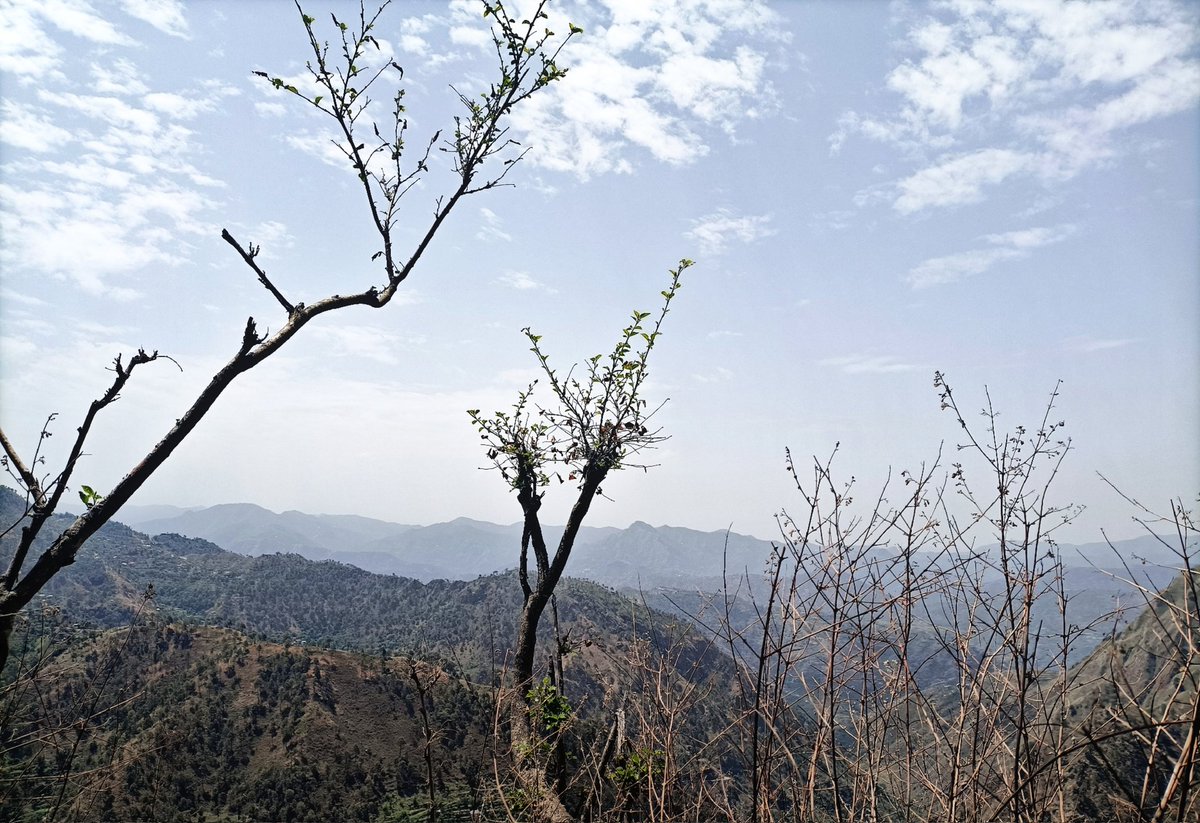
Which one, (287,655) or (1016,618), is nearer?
(1016,618)

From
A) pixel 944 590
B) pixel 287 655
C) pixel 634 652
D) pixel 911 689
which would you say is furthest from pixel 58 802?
pixel 287 655

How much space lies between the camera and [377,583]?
15975cm

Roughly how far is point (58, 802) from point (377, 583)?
Answer: 552 ft

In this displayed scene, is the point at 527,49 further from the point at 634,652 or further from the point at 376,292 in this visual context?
the point at 634,652

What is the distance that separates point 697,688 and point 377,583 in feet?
560

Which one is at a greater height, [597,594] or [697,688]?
[697,688]

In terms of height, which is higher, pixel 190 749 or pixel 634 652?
pixel 634 652

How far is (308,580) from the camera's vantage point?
154 meters

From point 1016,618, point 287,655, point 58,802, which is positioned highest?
point 1016,618

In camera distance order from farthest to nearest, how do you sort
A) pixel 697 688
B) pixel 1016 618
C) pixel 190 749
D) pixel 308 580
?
pixel 308 580
pixel 190 749
pixel 697 688
pixel 1016 618

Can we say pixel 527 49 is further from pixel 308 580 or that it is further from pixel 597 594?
pixel 308 580

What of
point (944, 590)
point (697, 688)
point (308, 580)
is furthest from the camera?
point (308, 580)

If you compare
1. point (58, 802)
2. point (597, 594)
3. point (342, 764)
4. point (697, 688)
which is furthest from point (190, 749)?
point (597, 594)

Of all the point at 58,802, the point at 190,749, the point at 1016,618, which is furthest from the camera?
the point at 190,749
